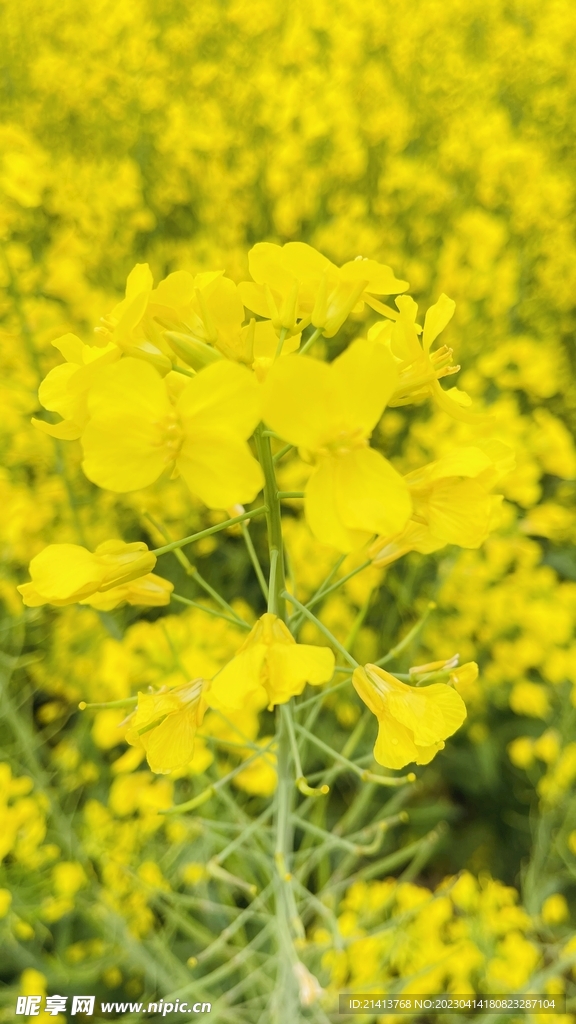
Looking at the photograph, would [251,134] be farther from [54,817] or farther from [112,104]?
[54,817]

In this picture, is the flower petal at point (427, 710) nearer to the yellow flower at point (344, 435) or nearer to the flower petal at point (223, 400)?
the yellow flower at point (344, 435)

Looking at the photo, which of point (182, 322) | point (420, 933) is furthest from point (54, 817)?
point (182, 322)

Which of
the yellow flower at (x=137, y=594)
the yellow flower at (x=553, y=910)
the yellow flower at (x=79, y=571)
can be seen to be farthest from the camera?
the yellow flower at (x=553, y=910)

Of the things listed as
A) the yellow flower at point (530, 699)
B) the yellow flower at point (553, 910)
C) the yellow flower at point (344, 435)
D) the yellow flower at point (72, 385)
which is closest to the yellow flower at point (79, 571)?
the yellow flower at point (72, 385)

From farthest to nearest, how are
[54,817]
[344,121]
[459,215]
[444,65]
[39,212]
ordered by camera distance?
[444,65] < [459,215] < [344,121] < [39,212] < [54,817]

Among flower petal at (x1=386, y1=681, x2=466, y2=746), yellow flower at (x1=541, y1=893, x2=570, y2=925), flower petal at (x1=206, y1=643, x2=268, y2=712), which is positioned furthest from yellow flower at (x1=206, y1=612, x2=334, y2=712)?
yellow flower at (x1=541, y1=893, x2=570, y2=925)
